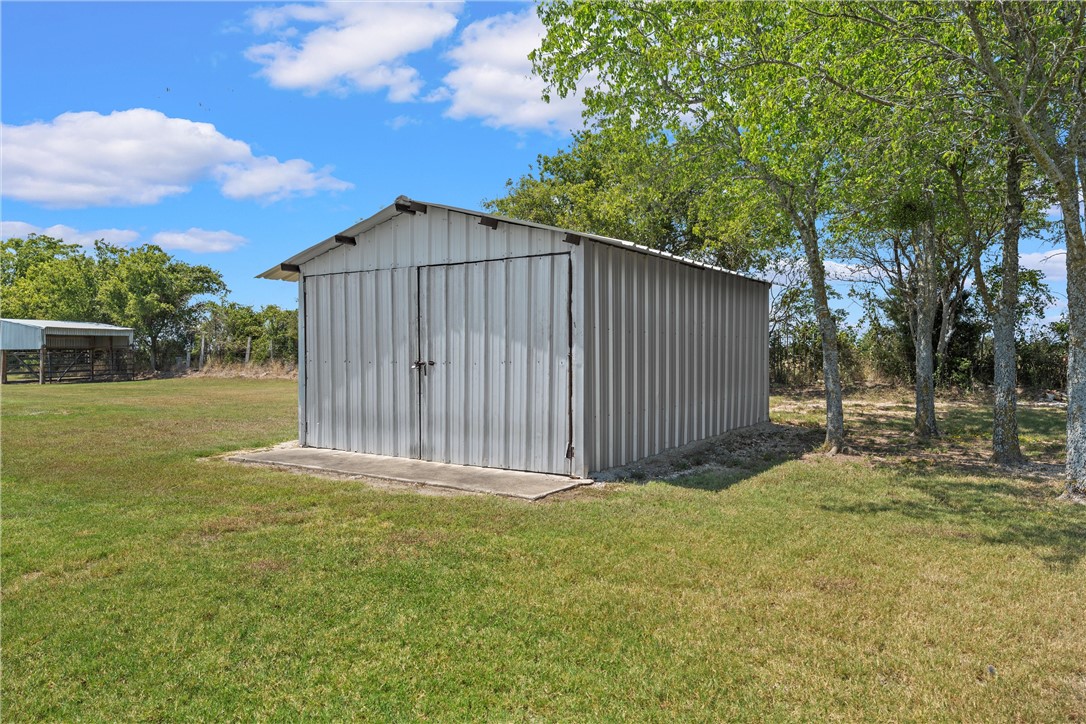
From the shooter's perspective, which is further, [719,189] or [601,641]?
[719,189]

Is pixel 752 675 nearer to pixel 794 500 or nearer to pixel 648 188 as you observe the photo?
pixel 794 500

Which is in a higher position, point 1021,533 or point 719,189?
point 719,189

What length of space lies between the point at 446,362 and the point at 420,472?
1.38 meters

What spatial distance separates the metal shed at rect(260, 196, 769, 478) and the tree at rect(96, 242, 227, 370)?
2591 centimetres

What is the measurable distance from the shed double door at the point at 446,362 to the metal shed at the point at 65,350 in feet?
72.9

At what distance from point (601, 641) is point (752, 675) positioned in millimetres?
706

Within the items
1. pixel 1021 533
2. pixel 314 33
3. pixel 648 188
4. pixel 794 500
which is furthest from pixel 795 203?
pixel 314 33

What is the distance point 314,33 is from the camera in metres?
7.88

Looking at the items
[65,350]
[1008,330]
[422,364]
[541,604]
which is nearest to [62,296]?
[65,350]

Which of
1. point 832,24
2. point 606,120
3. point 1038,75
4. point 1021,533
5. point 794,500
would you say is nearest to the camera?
point 1021,533

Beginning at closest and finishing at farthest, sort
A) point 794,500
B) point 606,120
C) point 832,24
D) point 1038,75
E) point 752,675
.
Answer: point 752,675 → point 794,500 → point 832,24 → point 1038,75 → point 606,120

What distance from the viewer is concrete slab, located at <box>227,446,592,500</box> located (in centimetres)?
673

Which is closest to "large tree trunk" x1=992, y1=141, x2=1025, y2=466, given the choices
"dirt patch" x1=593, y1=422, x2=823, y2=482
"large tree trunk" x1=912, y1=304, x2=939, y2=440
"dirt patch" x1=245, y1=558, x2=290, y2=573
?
"large tree trunk" x1=912, y1=304, x2=939, y2=440

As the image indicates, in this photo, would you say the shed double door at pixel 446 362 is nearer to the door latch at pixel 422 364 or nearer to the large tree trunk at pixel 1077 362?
the door latch at pixel 422 364
